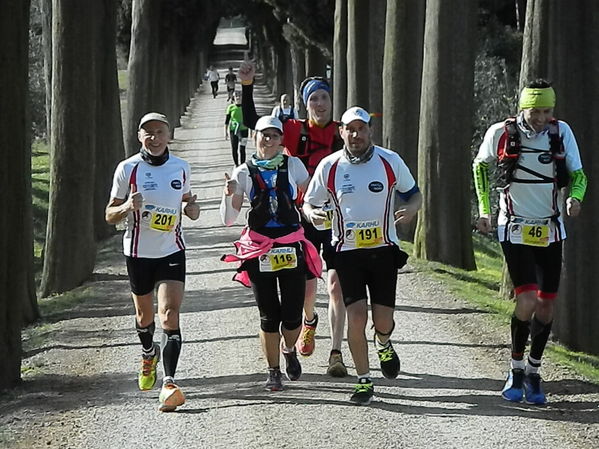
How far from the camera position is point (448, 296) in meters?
15.1

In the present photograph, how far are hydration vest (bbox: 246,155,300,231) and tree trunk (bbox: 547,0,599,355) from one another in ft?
11.2

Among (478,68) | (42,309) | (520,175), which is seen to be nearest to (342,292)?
(520,175)

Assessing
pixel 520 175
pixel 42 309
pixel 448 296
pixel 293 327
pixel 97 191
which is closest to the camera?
pixel 520 175

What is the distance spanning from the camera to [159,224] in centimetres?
942

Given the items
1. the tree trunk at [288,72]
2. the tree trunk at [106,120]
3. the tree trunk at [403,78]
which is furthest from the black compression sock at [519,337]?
the tree trunk at [288,72]

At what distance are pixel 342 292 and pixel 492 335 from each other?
11.5 ft

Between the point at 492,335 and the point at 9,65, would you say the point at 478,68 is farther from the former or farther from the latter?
the point at 9,65

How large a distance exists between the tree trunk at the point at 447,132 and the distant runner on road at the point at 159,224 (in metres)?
8.46

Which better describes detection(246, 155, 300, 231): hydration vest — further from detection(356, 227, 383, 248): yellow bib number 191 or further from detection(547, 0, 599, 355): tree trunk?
detection(547, 0, 599, 355): tree trunk

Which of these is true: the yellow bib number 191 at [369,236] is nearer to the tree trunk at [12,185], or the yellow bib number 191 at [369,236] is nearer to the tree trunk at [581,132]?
the tree trunk at [581,132]

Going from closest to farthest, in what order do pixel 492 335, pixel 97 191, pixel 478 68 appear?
pixel 492 335 → pixel 97 191 → pixel 478 68

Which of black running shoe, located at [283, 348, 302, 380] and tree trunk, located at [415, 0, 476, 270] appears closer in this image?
Result: black running shoe, located at [283, 348, 302, 380]

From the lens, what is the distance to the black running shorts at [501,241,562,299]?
920cm

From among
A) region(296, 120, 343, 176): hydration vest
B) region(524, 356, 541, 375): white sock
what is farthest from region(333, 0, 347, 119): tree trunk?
region(524, 356, 541, 375): white sock
